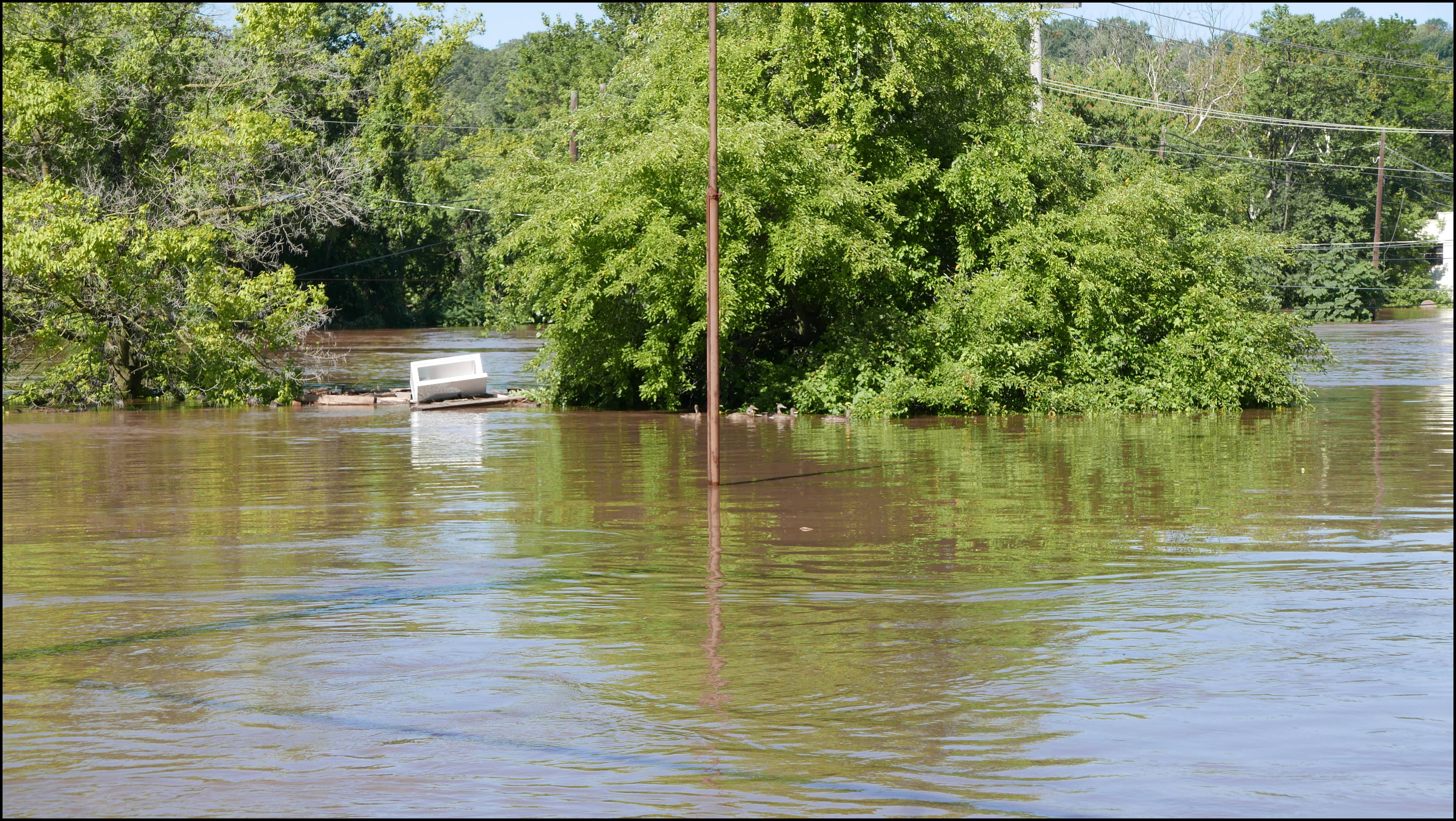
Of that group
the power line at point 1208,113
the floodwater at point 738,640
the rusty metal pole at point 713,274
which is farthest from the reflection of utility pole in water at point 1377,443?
the power line at point 1208,113

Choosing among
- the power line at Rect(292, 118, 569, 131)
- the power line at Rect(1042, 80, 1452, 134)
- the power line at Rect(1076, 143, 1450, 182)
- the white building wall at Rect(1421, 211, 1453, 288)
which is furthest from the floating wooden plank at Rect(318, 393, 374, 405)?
the white building wall at Rect(1421, 211, 1453, 288)

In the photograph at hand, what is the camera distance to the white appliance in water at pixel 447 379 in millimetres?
34875

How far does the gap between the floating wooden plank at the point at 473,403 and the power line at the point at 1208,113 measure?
29.9 m

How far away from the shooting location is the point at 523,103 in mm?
93812

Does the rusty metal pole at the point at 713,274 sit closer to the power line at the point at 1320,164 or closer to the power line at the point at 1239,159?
the power line at the point at 1239,159

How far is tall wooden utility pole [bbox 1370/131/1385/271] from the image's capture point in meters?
76.8

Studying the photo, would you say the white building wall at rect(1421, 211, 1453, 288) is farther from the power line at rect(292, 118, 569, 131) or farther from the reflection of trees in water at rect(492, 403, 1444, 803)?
the reflection of trees in water at rect(492, 403, 1444, 803)

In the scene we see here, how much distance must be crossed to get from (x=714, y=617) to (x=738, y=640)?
2.74ft

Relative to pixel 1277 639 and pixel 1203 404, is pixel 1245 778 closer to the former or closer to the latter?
pixel 1277 639

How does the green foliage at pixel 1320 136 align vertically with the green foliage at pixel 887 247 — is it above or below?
above

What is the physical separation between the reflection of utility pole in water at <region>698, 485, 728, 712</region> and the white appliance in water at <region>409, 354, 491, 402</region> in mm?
18580

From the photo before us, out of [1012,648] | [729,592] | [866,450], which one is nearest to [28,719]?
[729,592]

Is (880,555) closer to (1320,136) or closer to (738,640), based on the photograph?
(738,640)

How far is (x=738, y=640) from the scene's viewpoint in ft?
34.8
